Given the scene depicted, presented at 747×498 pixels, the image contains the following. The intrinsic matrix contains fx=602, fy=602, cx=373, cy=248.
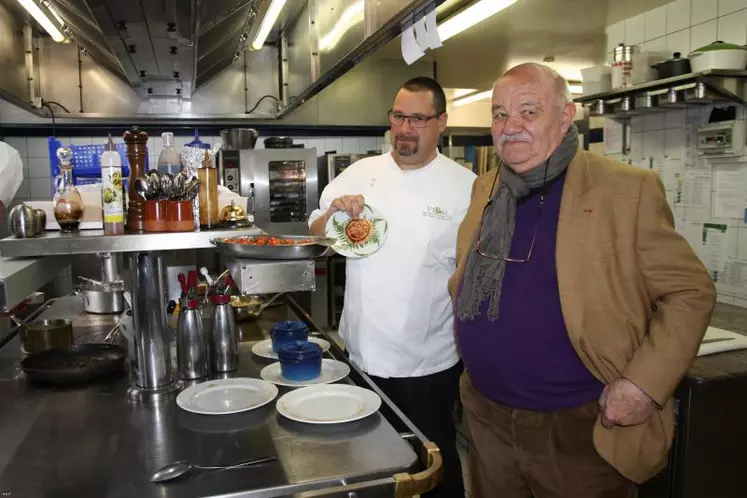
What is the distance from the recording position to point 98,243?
1630 millimetres

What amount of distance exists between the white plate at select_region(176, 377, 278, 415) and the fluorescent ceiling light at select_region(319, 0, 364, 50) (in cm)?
142

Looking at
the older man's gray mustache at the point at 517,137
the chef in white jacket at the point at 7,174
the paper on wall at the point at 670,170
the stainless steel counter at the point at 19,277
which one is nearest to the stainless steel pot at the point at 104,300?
the chef in white jacket at the point at 7,174

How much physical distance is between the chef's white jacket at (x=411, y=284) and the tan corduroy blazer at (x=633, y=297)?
0.76 m

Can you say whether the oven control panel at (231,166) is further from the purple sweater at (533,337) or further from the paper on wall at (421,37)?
the purple sweater at (533,337)

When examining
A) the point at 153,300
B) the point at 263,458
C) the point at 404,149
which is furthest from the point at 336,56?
the point at 263,458

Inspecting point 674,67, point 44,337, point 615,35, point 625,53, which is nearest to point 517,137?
point 44,337

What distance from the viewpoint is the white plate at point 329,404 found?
5.15 ft

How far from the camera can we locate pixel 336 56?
269 cm

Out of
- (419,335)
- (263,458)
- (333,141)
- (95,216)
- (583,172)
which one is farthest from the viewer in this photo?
(333,141)

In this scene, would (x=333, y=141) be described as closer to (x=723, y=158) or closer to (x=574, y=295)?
(x=723, y=158)

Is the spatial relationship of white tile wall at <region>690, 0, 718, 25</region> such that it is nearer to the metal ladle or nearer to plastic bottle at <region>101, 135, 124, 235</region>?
plastic bottle at <region>101, 135, 124, 235</region>

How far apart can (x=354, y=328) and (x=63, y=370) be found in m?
1.08

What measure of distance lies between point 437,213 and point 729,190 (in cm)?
202

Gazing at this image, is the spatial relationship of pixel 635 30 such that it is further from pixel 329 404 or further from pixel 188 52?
pixel 329 404
